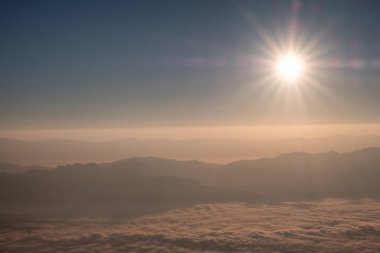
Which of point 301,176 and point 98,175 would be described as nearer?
point 98,175

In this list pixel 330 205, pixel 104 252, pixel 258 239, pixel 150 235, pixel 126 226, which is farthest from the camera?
pixel 330 205

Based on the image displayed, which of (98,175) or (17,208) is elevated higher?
A: (98,175)

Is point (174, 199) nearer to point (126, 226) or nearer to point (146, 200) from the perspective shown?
point (146, 200)

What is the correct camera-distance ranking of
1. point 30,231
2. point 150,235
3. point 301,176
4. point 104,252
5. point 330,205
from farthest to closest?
point 301,176
point 330,205
point 30,231
point 150,235
point 104,252

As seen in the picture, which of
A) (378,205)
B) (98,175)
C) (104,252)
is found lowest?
(104,252)

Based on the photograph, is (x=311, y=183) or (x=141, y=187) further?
(x=311, y=183)

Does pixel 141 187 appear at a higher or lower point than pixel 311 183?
lower

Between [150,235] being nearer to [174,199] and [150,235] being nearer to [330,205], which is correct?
[174,199]

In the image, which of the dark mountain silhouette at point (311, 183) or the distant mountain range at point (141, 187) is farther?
the dark mountain silhouette at point (311, 183)

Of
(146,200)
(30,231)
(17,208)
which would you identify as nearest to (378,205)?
(146,200)

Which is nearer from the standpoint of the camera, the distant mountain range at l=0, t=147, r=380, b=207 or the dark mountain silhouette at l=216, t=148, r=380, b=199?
the distant mountain range at l=0, t=147, r=380, b=207
